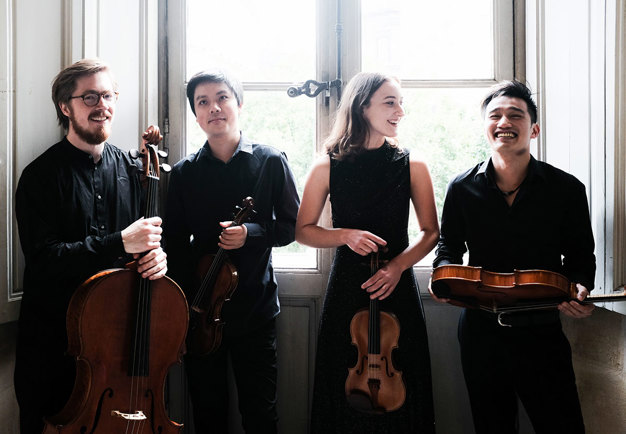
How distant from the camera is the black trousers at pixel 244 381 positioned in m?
2.00

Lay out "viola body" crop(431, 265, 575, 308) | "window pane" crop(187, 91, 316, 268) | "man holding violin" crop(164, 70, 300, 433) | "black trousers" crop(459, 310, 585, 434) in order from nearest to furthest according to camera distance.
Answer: "viola body" crop(431, 265, 575, 308)
"black trousers" crop(459, 310, 585, 434)
"man holding violin" crop(164, 70, 300, 433)
"window pane" crop(187, 91, 316, 268)

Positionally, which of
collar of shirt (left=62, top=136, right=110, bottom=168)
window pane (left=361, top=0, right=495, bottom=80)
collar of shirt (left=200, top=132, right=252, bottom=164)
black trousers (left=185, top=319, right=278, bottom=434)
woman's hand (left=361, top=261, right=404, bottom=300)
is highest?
window pane (left=361, top=0, right=495, bottom=80)

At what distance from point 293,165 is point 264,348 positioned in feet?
2.97

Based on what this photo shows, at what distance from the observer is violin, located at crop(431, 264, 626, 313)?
1417 millimetres

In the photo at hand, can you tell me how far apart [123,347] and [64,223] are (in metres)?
0.48

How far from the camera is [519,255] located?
1729 millimetres

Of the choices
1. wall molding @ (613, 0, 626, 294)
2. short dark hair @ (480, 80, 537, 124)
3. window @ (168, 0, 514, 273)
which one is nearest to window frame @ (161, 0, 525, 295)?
window @ (168, 0, 514, 273)

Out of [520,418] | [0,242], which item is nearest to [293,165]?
[0,242]

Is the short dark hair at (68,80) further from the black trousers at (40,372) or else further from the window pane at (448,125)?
the window pane at (448,125)

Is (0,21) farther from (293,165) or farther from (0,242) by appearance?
(293,165)

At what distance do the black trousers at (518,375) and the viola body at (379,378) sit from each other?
31cm

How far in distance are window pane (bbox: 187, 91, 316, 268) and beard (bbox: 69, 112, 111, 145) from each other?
0.69 metres

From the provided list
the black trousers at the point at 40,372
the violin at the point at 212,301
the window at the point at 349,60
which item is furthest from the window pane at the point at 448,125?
the black trousers at the point at 40,372

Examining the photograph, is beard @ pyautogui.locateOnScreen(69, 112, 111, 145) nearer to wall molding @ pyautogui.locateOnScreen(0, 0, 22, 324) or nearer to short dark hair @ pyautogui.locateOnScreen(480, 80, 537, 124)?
wall molding @ pyautogui.locateOnScreen(0, 0, 22, 324)
